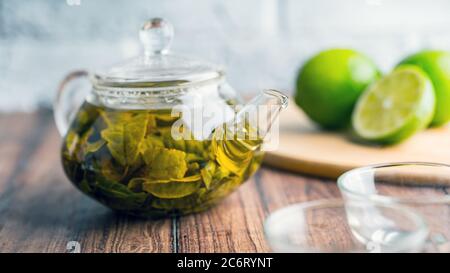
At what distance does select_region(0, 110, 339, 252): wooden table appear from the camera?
75 centimetres

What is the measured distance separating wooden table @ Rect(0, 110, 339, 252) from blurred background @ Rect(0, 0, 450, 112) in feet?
1.69

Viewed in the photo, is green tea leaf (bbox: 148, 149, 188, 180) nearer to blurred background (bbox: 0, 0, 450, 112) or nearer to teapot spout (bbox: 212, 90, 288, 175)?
teapot spout (bbox: 212, 90, 288, 175)

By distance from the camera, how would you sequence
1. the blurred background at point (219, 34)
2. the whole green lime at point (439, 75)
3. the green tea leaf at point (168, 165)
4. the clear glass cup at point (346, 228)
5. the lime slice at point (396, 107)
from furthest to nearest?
the blurred background at point (219, 34)
the whole green lime at point (439, 75)
the lime slice at point (396, 107)
the green tea leaf at point (168, 165)
the clear glass cup at point (346, 228)

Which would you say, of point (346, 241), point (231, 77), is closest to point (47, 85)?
point (231, 77)

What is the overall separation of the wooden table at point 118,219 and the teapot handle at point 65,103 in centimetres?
10

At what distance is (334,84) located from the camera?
113 cm

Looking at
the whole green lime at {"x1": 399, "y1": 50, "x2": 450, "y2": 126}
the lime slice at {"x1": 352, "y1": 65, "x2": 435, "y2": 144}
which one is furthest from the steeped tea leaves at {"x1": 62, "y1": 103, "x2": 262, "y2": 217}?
the whole green lime at {"x1": 399, "y1": 50, "x2": 450, "y2": 126}

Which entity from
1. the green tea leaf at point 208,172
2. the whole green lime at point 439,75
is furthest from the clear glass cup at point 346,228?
the whole green lime at point 439,75

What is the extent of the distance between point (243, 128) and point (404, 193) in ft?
0.60

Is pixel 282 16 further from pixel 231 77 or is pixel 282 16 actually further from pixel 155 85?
pixel 155 85

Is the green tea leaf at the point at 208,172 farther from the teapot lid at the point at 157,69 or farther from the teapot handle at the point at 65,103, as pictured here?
the teapot handle at the point at 65,103

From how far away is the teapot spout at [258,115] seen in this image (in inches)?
29.4

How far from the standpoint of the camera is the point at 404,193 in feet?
2.44

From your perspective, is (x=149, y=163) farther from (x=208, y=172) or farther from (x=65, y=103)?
(x=65, y=103)
